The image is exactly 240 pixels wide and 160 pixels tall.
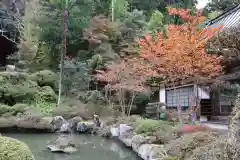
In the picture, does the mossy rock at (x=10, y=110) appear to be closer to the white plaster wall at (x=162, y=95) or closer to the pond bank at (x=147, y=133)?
the pond bank at (x=147, y=133)

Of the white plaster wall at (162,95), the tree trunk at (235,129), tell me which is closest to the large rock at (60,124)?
the white plaster wall at (162,95)

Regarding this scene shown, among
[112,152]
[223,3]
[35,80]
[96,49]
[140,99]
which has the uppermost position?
[223,3]

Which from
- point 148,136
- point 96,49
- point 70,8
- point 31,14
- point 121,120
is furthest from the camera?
point 31,14

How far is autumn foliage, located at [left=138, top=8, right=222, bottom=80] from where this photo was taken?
8852 mm

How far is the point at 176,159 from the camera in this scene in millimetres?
5617

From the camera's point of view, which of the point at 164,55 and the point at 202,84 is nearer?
the point at 164,55

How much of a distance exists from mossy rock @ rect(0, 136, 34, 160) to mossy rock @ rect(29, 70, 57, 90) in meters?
15.5

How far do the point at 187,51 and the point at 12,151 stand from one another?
6.65 meters

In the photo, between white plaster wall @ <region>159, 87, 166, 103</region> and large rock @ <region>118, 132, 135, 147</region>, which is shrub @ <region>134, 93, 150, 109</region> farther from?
large rock @ <region>118, 132, 135, 147</region>

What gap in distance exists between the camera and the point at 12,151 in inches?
134

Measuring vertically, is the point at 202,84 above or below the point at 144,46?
below

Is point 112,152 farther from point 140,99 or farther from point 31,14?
point 31,14

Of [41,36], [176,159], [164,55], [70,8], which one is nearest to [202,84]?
[164,55]

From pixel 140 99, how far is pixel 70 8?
764cm
